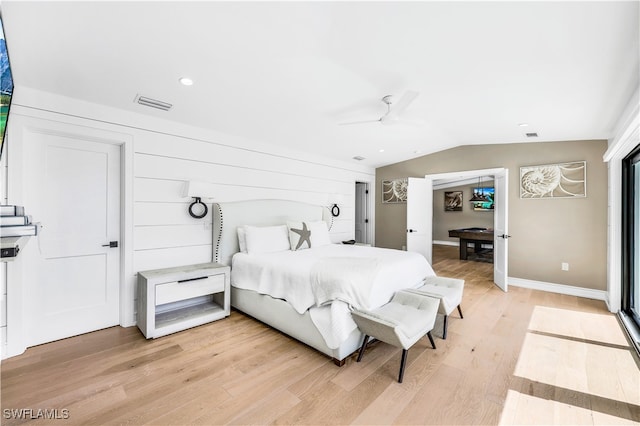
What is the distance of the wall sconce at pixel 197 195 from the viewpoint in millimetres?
3289

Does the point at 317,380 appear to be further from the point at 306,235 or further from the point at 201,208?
the point at 201,208

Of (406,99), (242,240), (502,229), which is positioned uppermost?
(406,99)

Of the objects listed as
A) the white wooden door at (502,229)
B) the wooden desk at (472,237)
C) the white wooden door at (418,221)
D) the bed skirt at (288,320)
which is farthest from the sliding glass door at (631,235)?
the bed skirt at (288,320)

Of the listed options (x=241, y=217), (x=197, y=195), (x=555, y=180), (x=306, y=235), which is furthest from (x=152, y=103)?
(x=555, y=180)

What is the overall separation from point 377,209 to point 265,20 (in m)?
5.36

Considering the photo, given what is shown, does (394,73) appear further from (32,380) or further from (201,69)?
(32,380)

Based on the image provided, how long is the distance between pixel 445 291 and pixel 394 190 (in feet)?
12.0

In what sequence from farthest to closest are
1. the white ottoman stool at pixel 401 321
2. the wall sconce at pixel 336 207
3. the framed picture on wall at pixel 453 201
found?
the framed picture on wall at pixel 453 201
the wall sconce at pixel 336 207
the white ottoman stool at pixel 401 321

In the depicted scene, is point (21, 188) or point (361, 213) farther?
point (361, 213)

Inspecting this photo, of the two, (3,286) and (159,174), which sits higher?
(159,174)

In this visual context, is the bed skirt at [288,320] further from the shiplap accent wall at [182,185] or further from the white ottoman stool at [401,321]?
the shiplap accent wall at [182,185]

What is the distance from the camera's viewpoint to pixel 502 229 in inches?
181

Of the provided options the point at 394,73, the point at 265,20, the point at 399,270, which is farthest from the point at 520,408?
the point at 265,20

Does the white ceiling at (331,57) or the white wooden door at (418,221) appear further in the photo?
the white wooden door at (418,221)
